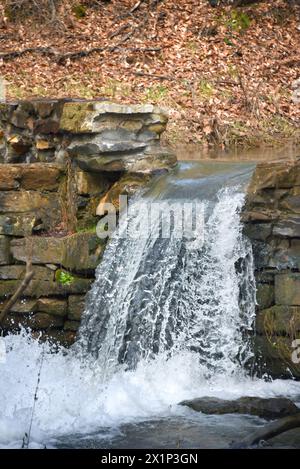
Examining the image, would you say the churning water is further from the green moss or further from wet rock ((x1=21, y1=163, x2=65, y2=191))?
wet rock ((x1=21, y1=163, x2=65, y2=191))

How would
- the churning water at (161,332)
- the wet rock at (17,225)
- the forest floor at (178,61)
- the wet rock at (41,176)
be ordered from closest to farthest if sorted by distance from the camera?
the churning water at (161,332) → the wet rock at (17,225) → the wet rock at (41,176) → the forest floor at (178,61)

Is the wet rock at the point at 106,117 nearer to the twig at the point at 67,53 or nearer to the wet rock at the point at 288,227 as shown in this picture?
the wet rock at the point at 288,227

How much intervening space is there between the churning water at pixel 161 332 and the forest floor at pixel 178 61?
4.75 m

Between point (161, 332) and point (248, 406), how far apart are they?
1432 mm

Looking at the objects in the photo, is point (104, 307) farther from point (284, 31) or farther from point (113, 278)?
point (284, 31)

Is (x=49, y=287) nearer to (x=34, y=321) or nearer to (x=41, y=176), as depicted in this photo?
(x=34, y=321)

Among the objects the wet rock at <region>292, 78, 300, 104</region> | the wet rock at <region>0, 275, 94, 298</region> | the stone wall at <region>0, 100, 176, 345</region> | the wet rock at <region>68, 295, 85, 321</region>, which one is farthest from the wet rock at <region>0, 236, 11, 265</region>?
the wet rock at <region>292, 78, 300, 104</region>

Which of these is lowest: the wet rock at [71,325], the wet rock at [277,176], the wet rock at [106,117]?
the wet rock at [71,325]

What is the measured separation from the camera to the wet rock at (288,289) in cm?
754

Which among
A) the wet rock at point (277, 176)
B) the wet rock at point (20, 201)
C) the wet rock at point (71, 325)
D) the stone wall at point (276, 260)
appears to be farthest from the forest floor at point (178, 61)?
the stone wall at point (276, 260)

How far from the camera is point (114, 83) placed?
14.0 m

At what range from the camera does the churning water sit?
715cm

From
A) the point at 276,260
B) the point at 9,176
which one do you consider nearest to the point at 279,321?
the point at 276,260
